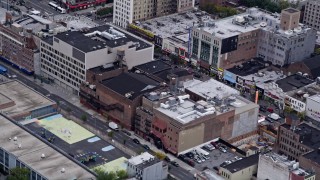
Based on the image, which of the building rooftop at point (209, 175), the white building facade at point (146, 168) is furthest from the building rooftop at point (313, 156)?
the white building facade at point (146, 168)

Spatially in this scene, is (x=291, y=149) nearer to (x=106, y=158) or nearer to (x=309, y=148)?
(x=309, y=148)

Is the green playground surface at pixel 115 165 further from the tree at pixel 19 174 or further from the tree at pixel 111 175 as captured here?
the tree at pixel 19 174

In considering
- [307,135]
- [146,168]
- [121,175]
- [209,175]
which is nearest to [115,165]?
[121,175]

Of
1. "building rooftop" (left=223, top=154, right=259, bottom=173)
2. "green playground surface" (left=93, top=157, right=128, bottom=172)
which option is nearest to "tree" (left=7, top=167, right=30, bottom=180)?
"green playground surface" (left=93, top=157, right=128, bottom=172)

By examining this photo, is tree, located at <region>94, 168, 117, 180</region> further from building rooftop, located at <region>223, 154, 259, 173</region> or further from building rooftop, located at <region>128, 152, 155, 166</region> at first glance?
building rooftop, located at <region>223, 154, 259, 173</region>

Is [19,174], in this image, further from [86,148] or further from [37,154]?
[86,148]

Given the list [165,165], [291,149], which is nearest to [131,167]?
[165,165]
